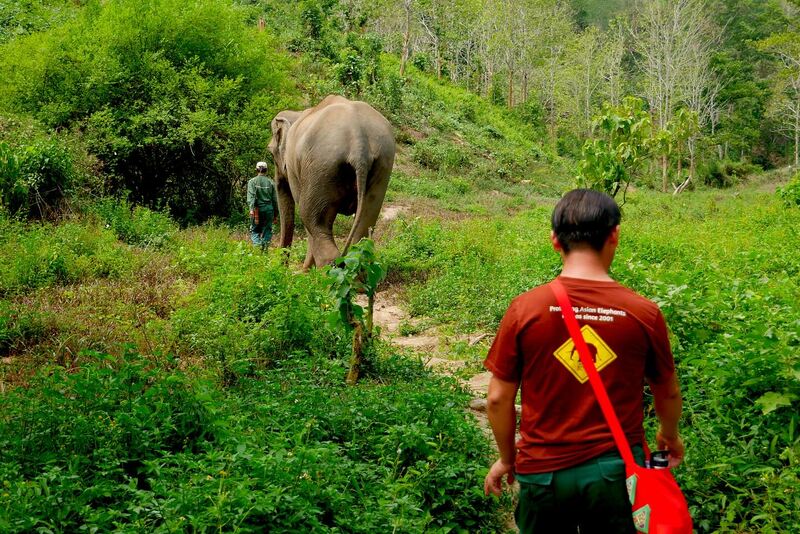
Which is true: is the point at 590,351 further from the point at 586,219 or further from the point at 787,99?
the point at 787,99

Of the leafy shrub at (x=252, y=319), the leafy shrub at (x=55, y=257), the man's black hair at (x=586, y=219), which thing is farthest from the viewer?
the leafy shrub at (x=55, y=257)

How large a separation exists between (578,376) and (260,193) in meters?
8.81

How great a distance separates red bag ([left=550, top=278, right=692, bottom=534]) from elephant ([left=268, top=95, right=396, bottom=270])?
18.6 ft

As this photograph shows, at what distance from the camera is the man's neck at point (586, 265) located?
225cm

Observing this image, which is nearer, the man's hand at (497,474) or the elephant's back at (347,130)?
the man's hand at (497,474)

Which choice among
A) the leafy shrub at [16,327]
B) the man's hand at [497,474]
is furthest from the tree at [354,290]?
the man's hand at [497,474]

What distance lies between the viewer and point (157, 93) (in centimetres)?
1253

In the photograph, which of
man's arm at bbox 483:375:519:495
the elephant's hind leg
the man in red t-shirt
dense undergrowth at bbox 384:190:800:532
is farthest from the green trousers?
the elephant's hind leg

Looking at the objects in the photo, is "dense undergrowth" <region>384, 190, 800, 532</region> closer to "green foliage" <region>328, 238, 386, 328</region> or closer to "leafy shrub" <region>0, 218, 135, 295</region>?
"green foliage" <region>328, 238, 386, 328</region>

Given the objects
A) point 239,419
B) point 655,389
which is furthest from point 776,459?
point 239,419

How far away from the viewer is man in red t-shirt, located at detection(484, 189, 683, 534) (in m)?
2.17

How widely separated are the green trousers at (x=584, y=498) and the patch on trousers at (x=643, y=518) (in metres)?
0.06

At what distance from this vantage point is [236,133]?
12.9m

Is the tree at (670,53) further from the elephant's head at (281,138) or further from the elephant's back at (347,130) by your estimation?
the elephant's back at (347,130)
